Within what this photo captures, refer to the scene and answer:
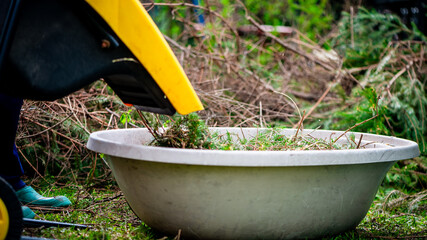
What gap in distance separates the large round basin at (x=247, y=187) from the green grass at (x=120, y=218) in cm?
18

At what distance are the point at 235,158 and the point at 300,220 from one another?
361 mm

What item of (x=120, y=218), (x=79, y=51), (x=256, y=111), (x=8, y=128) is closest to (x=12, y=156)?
(x=8, y=128)

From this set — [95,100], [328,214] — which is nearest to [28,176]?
[95,100]

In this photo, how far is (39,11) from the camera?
46.3 inches

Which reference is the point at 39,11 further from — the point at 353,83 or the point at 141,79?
the point at 353,83

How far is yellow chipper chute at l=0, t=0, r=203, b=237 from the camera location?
1168mm

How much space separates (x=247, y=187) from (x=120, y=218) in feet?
2.52

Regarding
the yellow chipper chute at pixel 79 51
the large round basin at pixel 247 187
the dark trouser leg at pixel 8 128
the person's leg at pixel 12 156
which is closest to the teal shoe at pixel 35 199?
the person's leg at pixel 12 156

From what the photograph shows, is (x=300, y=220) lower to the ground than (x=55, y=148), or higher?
higher

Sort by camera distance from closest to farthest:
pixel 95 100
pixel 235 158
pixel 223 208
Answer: pixel 235 158 → pixel 223 208 → pixel 95 100

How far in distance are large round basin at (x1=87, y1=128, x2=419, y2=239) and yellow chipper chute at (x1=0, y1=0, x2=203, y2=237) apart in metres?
0.22

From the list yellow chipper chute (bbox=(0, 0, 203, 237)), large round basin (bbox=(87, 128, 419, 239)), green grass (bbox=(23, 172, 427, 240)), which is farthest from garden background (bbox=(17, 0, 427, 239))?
yellow chipper chute (bbox=(0, 0, 203, 237))

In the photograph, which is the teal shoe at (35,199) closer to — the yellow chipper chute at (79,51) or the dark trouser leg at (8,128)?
the dark trouser leg at (8,128)

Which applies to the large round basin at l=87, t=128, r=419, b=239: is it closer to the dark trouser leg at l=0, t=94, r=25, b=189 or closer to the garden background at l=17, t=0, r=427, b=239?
the garden background at l=17, t=0, r=427, b=239
